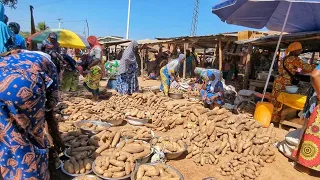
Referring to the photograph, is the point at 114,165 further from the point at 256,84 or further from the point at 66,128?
the point at 256,84

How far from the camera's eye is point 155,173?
9.20 ft

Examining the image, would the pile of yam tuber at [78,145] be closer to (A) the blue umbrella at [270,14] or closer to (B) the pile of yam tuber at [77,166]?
(B) the pile of yam tuber at [77,166]

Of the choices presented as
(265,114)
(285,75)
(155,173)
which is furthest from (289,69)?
(155,173)

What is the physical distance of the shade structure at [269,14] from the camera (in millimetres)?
5559

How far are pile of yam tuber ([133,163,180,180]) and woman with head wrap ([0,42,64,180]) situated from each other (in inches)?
42.7

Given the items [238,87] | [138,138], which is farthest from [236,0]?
[238,87]

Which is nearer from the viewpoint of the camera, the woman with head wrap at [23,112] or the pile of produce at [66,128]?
the woman with head wrap at [23,112]

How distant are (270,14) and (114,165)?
230 inches

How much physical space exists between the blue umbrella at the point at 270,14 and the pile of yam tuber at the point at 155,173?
380 centimetres

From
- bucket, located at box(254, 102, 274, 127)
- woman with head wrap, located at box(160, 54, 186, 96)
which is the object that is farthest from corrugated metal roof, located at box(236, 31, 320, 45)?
woman with head wrap, located at box(160, 54, 186, 96)

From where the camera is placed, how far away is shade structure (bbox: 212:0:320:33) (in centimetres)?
556

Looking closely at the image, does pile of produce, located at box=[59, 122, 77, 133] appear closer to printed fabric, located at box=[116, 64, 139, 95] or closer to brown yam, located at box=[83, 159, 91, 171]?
brown yam, located at box=[83, 159, 91, 171]

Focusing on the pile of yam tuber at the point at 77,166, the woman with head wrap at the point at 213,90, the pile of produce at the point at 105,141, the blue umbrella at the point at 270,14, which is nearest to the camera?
the pile of yam tuber at the point at 77,166

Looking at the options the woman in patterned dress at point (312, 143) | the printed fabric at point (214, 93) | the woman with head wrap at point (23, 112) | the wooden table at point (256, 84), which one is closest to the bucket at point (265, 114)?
the printed fabric at point (214, 93)
